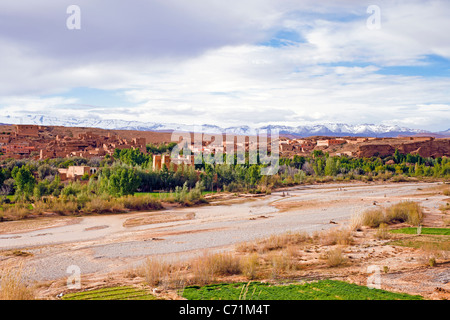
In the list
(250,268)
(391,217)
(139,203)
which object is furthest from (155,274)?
(139,203)

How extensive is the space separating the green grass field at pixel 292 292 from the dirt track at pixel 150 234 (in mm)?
4015

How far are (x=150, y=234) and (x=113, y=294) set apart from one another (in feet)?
31.2

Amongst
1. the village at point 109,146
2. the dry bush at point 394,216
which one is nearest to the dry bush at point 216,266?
the dry bush at point 394,216

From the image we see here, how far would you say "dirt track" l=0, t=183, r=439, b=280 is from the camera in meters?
12.2

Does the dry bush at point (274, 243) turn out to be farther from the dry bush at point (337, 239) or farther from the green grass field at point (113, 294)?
the green grass field at point (113, 294)

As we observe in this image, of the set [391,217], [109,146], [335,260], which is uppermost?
[109,146]

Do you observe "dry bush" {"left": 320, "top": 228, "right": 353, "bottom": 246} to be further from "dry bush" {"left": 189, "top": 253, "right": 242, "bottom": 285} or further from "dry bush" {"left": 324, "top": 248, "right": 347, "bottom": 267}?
"dry bush" {"left": 189, "top": 253, "right": 242, "bottom": 285}

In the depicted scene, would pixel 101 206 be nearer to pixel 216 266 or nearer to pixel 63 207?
pixel 63 207

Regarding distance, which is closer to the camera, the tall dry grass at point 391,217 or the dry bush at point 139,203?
the tall dry grass at point 391,217

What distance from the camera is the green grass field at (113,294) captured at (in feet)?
24.0

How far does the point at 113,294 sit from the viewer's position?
299 inches

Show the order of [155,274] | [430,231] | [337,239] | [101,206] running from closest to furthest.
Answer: [155,274], [337,239], [430,231], [101,206]

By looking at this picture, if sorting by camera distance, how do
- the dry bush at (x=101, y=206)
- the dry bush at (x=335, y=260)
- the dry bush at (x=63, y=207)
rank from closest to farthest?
the dry bush at (x=335, y=260), the dry bush at (x=63, y=207), the dry bush at (x=101, y=206)
